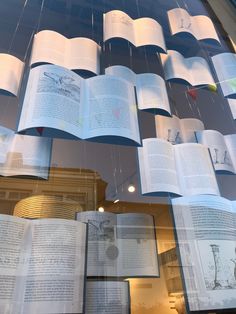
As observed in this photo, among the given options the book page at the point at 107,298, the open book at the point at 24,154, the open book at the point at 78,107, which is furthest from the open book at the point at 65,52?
the book page at the point at 107,298

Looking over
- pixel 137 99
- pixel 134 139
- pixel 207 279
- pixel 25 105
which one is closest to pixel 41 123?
pixel 25 105

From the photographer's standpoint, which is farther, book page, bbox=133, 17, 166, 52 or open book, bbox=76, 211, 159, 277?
book page, bbox=133, 17, 166, 52

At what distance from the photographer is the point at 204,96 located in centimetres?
126

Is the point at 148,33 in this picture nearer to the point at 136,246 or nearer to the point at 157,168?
the point at 157,168

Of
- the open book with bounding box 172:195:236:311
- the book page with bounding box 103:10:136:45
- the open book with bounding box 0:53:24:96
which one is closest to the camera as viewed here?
the open book with bounding box 172:195:236:311

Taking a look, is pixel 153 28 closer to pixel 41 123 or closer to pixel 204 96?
pixel 204 96

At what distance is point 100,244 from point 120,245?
6 centimetres

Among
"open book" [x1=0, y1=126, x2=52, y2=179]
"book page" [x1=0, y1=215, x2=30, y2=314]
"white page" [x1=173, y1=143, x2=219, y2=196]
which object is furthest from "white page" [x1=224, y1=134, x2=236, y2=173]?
"book page" [x1=0, y1=215, x2=30, y2=314]

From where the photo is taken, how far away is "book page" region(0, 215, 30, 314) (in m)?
0.55

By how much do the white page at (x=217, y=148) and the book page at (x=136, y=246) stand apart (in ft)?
1.13

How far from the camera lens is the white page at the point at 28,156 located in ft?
2.75

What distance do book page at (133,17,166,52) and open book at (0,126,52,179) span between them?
603 mm

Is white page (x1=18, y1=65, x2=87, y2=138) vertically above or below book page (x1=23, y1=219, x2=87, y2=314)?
above

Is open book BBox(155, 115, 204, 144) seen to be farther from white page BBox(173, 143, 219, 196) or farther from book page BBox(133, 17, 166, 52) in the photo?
book page BBox(133, 17, 166, 52)
